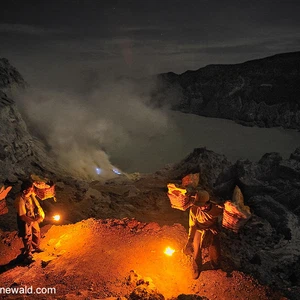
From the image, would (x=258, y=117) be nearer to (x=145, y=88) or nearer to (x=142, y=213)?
(x=145, y=88)

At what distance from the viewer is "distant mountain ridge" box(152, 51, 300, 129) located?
21.5 meters

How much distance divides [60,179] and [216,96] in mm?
18005

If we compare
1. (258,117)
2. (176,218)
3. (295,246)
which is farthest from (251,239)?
(258,117)

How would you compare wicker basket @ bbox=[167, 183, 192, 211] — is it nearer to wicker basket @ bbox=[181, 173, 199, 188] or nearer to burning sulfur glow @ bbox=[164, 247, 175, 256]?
burning sulfur glow @ bbox=[164, 247, 175, 256]

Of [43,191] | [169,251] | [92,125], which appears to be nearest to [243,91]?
[92,125]

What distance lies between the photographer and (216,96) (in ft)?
80.9

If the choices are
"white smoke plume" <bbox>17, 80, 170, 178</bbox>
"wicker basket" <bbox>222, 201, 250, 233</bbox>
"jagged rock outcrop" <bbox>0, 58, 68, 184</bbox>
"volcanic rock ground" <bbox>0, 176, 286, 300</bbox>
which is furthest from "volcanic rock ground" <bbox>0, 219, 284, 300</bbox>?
"white smoke plume" <bbox>17, 80, 170, 178</bbox>

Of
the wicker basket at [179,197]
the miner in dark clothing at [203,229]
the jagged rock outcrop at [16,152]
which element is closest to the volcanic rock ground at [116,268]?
the miner in dark clothing at [203,229]

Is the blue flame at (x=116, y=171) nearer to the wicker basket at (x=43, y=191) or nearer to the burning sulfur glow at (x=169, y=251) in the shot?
the wicker basket at (x=43, y=191)

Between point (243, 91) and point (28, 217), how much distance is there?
21.5 metres

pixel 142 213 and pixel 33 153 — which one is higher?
pixel 33 153

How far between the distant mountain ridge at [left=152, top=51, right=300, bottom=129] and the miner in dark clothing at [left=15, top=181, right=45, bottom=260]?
62.8 feet

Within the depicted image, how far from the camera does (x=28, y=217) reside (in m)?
5.70

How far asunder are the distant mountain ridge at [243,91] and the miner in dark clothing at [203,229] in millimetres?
17918
